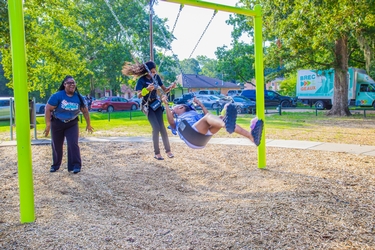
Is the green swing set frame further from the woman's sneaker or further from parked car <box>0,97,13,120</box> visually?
parked car <box>0,97,13,120</box>

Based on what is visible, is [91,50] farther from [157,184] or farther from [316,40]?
[157,184]

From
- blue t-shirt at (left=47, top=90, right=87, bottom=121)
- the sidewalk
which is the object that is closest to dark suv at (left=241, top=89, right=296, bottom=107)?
the sidewalk

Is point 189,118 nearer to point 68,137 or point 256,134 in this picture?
point 256,134

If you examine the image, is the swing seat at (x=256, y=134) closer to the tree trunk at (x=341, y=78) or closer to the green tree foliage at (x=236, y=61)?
the tree trunk at (x=341, y=78)

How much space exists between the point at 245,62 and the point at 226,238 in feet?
111

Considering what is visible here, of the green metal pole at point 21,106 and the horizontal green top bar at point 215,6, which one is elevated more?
the horizontal green top bar at point 215,6

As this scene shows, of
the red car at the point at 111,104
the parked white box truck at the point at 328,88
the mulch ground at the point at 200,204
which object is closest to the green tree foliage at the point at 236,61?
the parked white box truck at the point at 328,88

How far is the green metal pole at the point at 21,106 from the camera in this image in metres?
3.88

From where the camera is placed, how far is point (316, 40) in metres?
11.1

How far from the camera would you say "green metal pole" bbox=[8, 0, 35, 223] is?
3.88 meters

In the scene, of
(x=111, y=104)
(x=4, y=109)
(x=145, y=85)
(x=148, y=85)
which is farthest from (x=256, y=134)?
(x=111, y=104)

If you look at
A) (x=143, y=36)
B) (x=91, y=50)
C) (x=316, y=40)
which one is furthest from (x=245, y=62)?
(x=316, y=40)

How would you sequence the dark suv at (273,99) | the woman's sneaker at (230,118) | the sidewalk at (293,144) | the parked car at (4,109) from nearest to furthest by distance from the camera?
1. the woman's sneaker at (230,118)
2. the sidewalk at (293,144)
3. the parked car at (4,109)
4. the dark suv at (273,99)

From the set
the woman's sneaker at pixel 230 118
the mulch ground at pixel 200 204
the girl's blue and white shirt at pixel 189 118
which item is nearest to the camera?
the mulch ground at pixel 200 204
